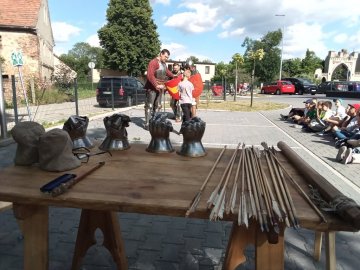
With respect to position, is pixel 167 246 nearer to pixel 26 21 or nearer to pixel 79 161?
pixel 79 161

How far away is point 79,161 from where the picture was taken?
2.05 meters

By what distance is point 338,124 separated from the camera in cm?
873

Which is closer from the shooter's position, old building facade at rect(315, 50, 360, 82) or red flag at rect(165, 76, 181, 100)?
red flag at rect(165, 76, 181, 100)

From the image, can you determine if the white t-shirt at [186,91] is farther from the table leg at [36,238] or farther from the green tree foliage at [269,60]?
the green tree foliage at [269,60]

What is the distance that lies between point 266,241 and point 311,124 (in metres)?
9.08

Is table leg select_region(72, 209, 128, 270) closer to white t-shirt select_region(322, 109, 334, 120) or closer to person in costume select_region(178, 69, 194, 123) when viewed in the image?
person in costume select_region(178, 69, 194, 123)

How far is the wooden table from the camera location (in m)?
1.49

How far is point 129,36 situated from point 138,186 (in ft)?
146

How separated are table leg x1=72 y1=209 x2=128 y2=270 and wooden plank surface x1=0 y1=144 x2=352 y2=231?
557mm

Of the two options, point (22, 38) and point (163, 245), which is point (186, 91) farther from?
point (22, 38)

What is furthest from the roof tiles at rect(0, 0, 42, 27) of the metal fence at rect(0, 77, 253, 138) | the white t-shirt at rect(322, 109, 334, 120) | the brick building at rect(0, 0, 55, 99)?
the white t-shirt at rect(322, 109, 334, 120)

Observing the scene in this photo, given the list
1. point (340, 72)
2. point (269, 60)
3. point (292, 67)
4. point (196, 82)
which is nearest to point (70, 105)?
point (196, 82)

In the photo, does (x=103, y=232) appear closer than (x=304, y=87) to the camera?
Yes

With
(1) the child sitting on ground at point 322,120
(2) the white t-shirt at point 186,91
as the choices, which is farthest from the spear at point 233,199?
(1) the child sitting on ground at point 322,120
